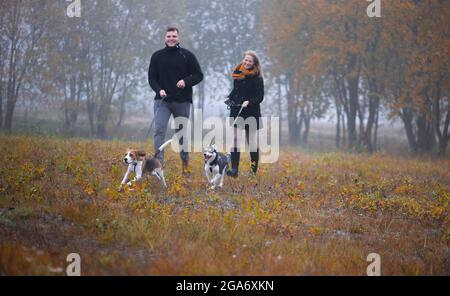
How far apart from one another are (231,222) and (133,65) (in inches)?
978

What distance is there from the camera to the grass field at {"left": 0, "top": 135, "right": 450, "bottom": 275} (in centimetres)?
464

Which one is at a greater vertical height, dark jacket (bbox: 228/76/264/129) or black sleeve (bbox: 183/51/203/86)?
black sleeve (bbox: 183/51/203/86)

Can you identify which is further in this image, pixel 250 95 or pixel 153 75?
pixel 250 95

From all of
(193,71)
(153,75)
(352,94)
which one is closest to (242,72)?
(193,71)

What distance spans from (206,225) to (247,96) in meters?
4.35

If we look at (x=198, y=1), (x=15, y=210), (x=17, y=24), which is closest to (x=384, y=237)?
(x=15, y=210)

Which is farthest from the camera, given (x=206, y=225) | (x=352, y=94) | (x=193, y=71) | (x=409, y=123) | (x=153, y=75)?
(x=409, y=123)

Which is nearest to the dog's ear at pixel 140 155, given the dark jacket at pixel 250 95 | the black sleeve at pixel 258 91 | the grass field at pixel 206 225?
the grass field at pixel 206 225

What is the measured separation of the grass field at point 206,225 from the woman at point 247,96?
41.0 inches

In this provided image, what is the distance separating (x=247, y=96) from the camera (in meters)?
9.60

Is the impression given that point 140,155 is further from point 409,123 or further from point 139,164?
point 409,123

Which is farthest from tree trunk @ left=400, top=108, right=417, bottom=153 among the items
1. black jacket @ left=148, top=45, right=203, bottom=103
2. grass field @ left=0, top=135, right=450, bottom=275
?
black jacket @ left=148, top=45, right=203, bottom=103

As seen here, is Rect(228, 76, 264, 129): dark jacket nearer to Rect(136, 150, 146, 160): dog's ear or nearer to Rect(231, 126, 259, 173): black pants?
Rect(231, 126, 259, 173): black pants
